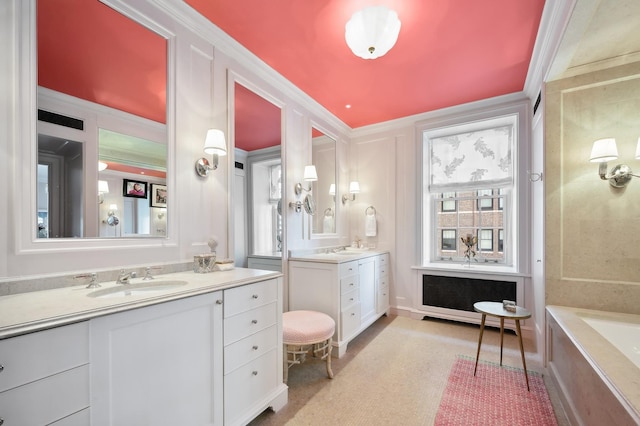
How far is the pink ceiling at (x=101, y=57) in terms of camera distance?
1.42 m

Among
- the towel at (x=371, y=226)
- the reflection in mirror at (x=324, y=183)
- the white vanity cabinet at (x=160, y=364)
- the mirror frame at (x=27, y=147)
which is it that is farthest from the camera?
the towel at (x=371, y=226)

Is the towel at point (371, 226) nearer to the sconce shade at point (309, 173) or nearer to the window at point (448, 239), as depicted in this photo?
the window at point (448, 239)

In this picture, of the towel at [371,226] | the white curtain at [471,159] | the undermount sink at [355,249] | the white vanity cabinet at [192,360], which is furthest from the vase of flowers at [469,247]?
the white vanity cabinet at [192,360]

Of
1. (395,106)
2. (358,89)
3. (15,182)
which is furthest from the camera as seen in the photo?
(395,106)

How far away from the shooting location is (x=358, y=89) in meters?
3.12

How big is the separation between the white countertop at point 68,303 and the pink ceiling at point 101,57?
41.6 inches

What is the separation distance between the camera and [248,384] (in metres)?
1.69

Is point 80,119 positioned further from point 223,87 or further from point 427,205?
point 427,205

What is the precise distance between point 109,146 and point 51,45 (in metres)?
0.54

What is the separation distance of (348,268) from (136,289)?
189 cm

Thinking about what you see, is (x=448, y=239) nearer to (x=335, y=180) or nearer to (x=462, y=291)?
(x=462, y=291)

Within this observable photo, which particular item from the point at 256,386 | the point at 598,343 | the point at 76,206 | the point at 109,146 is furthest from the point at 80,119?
the point at 598,343

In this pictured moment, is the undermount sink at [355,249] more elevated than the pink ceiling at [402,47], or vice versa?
the pink ceiling at [402,47]

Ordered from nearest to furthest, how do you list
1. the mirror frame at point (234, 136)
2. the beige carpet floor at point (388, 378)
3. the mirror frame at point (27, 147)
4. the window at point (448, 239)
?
the mirror frame at point (27, 147) → the beige carpet floor at point (388, 378) → the mirror frame at point (234, 136) → the window at point (448, 239)
